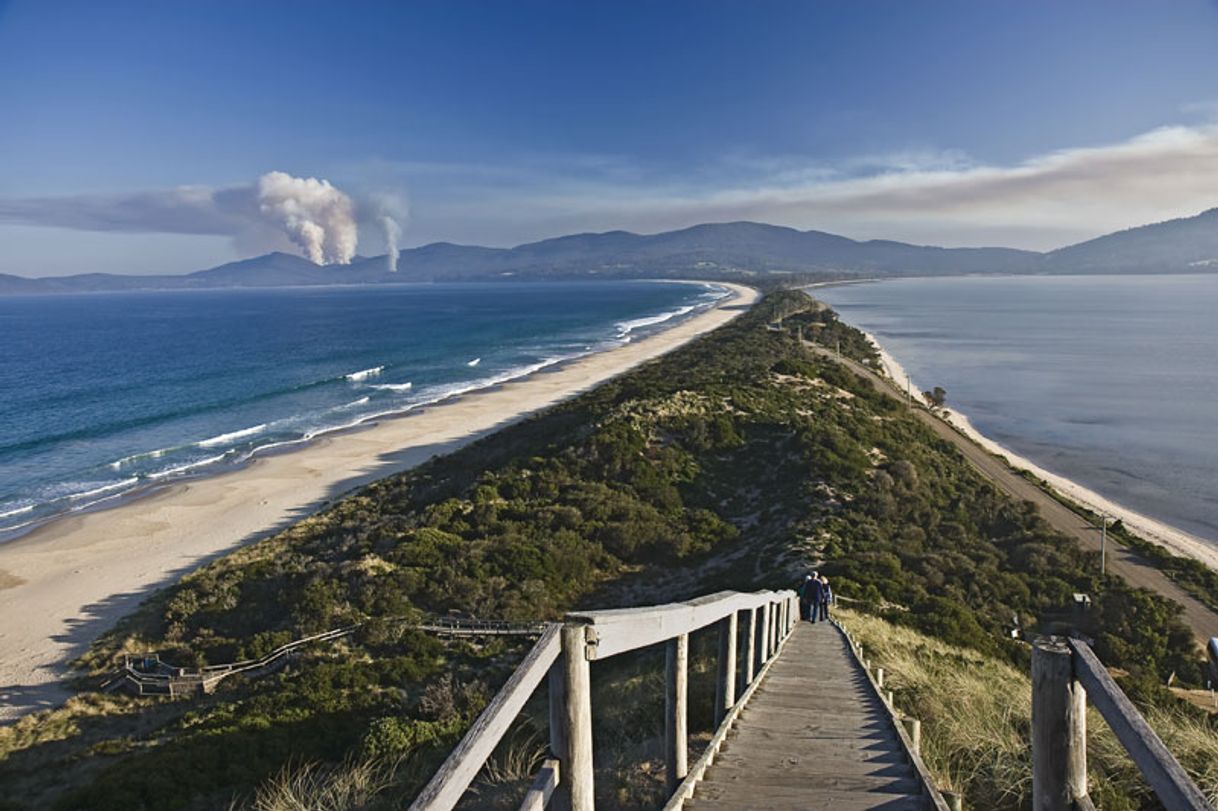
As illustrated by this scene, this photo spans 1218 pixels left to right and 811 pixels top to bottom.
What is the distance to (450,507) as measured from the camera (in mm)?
20672

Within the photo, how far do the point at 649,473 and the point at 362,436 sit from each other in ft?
65.3

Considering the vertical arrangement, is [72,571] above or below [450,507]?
below

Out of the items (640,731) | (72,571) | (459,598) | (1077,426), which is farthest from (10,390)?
(1077,426)

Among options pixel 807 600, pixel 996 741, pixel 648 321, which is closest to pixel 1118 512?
pixel 807 600

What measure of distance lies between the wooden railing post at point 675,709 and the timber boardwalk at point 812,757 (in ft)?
0.49

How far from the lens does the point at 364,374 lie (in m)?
60.5

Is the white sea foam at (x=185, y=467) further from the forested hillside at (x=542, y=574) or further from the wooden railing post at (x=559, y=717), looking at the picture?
the wooden railing post at (x=559, y=717)

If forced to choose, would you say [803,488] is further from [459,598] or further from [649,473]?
[459,598]

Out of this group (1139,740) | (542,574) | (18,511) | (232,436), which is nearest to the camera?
(1139,740)

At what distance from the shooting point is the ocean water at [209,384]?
33.5 meters

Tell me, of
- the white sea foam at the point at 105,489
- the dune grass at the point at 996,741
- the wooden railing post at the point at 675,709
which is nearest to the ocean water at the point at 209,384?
the white sea foam at the point at 105,489

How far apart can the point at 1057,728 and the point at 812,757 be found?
7.88 ft

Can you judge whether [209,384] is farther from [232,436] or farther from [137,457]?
[137,457]

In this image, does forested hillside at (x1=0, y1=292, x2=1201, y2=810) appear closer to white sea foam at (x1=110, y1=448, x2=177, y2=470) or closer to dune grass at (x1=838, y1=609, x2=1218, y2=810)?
dune grass at (x1=838, y1=609, x2=1218, y2=810)
